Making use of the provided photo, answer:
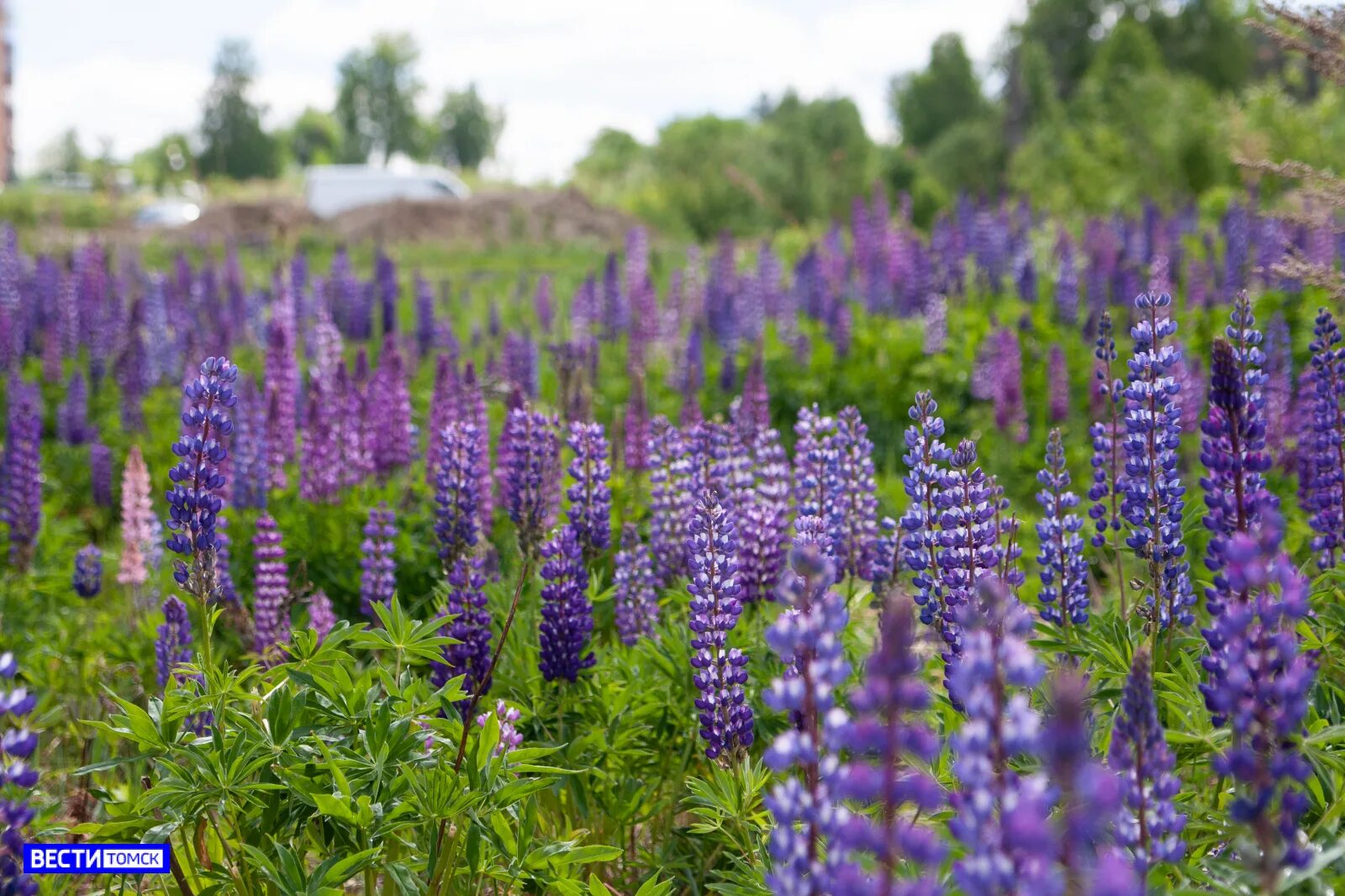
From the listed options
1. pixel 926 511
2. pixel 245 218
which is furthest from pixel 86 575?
pixel 245 218

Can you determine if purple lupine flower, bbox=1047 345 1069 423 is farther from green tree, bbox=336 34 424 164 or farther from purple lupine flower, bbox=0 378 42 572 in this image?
green tree, bbox=336 34 424 164

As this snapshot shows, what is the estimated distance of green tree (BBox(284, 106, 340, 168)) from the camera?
94.2 metres

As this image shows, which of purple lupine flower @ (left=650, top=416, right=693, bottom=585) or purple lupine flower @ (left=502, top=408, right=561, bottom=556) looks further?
purple lupine flower @ (left=650, top=416, right=693, bottom=585)

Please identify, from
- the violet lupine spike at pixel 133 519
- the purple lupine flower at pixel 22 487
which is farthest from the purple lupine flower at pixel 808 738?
the purple lupine flower at pixel 22 487

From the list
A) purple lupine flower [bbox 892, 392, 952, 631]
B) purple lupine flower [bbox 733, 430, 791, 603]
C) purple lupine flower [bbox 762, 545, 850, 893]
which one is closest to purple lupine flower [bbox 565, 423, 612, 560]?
purple lupine flower [bbox 733, 430, 791, 603]

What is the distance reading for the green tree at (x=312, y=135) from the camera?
3711 inches

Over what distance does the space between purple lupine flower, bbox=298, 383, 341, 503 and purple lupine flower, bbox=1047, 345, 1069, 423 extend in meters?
4.34

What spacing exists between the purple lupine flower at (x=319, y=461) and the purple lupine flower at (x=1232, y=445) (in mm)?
3940

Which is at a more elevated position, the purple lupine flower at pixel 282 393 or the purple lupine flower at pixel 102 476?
the purple lupine flower at pixel 282 393

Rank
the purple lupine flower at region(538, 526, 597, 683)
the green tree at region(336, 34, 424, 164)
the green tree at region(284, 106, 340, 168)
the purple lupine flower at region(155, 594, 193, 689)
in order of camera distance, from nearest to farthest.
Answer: the purple lupine flower at region(538, 526, 597, 683) → the purple lupine flower at region(155, 594, 193, 689) → the green tree at region(336, 34, 424, 164) → the green tree at region(284, 106, 340, 168)

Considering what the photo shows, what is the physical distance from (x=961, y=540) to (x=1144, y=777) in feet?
3.01

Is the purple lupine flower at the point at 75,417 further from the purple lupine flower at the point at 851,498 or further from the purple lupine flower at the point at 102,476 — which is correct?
the purple lupine flower at the point at 851,498

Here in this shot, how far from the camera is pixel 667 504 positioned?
14.7ft

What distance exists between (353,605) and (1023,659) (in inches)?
168
